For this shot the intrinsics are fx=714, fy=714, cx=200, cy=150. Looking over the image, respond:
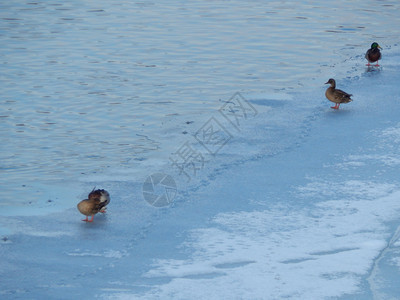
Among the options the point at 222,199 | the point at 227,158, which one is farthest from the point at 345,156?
the point at 222,199

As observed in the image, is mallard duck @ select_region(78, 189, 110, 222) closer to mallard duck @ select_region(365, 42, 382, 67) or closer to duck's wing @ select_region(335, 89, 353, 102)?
duck's wing @ select_region(335, 89, 353, 102)

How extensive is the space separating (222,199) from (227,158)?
53.8 inches

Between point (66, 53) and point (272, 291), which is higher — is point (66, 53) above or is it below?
above

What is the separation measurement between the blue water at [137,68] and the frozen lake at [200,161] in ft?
0.15

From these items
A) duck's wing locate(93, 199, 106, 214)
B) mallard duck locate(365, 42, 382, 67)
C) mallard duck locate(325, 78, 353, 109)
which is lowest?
duck's wing locate(93, 199, 106, 214)

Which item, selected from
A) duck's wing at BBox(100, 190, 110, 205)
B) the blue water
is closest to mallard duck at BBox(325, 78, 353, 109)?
the blue water

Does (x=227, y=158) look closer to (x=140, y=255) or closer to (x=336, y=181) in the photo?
(x=336, y=181)

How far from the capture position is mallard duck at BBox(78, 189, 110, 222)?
7.04 m

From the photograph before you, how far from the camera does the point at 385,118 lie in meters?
10.3

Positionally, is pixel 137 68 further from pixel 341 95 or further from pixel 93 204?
pixel 93 204

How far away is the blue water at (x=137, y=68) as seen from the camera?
9.38m

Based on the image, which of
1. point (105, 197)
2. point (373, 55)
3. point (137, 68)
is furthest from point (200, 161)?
point (373, 55)

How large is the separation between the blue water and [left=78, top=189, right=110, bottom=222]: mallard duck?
1.00 m

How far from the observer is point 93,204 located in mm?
7023
